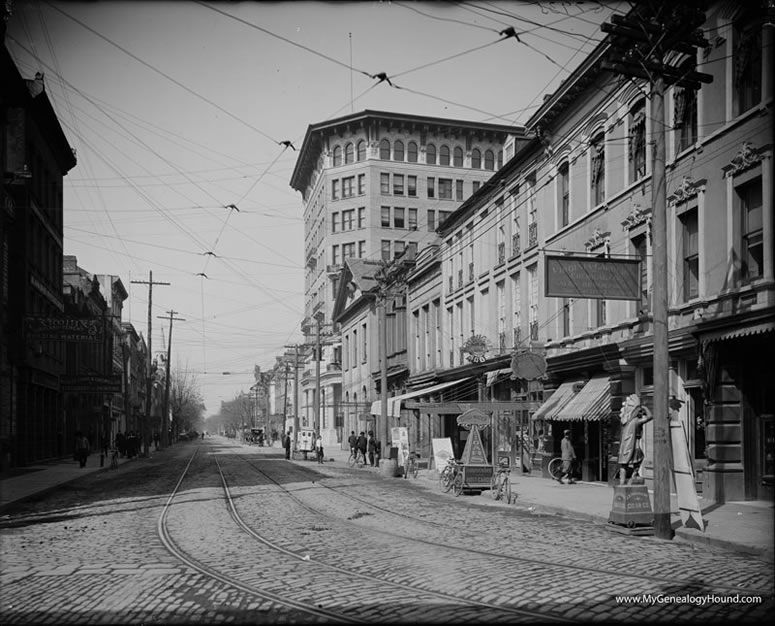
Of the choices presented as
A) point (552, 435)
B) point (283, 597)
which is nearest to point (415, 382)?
point (552, 435)

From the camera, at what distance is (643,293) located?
74.1 ft

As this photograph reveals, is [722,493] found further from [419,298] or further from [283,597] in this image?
[419,298]

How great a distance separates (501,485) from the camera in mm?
21312

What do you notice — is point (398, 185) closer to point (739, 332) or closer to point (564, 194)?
point (564, 194)

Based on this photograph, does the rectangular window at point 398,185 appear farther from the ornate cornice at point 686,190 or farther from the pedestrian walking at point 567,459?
the ornate cornice at point 686,190

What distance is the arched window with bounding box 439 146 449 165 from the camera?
279ft

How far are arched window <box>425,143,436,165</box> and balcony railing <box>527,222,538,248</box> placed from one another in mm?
54602

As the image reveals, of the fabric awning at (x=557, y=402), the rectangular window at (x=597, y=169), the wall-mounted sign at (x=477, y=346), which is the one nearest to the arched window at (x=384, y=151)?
the wall-mounted sign at (x=477, y=346)

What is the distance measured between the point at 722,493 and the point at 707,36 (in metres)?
10.4

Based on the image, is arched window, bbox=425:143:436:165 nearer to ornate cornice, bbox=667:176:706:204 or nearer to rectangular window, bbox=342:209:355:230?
rectangular window, bbox=342:209:355:230

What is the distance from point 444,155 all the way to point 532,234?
55.7 m

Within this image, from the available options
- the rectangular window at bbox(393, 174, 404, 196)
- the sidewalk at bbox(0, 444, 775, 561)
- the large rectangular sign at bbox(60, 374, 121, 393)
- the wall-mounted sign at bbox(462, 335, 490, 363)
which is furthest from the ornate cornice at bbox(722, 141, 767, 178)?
the rectangular window at bbox(393, 174, 404, 196)

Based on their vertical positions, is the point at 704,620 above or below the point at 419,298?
below

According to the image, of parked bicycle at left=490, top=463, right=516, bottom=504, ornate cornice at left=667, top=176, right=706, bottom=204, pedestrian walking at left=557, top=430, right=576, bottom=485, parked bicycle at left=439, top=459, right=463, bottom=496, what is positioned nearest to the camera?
ornate cornice at left=667, top=176, right=706, bottom=204
